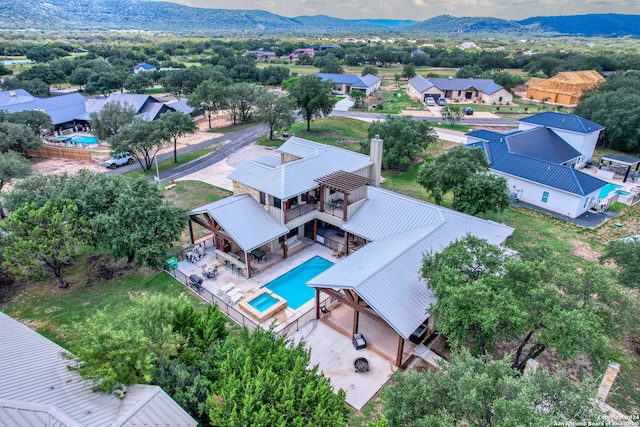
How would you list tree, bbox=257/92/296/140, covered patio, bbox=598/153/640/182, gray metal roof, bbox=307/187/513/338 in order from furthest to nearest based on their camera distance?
tree, bbox=257/92/296/140 < covered patio, bbox=598/153/640/182 < gray metal roof, bbox=307/187/513/338

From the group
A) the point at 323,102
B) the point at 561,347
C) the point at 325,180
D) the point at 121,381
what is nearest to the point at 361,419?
the point at 561,347

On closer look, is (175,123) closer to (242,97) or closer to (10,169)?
(10,169)

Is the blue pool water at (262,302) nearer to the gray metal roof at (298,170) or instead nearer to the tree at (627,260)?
the gray metal roof at (298,170)

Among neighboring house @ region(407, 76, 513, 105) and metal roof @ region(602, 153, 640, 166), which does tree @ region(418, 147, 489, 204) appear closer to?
metal roof @ region(602, 153, 640, 166)

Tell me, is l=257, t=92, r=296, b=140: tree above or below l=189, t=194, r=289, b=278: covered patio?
above

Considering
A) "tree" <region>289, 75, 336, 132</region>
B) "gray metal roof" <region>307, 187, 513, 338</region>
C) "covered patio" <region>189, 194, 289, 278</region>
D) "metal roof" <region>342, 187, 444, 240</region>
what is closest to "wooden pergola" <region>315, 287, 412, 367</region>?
"gray metal roof" <region>307, 187, 513, 338</region>

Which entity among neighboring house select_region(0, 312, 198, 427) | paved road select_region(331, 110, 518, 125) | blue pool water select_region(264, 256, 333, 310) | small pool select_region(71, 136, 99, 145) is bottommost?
blue pool water select_region(264, 256, 333, 310)

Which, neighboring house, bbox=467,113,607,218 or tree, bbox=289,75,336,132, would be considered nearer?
neighboring house, bbox=467,113,607,218
